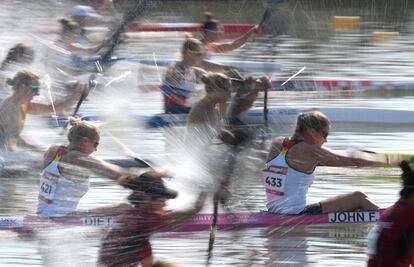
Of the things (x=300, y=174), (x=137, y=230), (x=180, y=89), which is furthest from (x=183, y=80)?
(x=137, y=230)

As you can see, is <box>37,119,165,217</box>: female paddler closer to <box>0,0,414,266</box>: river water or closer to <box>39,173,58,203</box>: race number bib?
<box>39,173,58,203</box>: race number bib

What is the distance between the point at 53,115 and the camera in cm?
980

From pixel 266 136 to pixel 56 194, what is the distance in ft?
13.5

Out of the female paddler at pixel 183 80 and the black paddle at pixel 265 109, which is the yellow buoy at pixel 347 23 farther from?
the black paddle at pixel 265 109

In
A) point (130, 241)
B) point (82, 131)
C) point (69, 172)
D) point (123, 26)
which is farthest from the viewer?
point (123, 26)

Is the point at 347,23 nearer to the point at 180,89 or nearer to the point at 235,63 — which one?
the point at 235,63

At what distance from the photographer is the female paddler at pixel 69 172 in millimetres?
6258

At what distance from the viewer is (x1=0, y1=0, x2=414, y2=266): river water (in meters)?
6.19

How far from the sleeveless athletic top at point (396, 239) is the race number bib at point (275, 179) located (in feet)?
6.84

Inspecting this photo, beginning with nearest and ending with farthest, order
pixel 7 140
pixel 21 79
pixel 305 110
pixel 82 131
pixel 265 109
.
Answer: pixel 82 131
pixel 7 140
pixel 21 79
pixel 265 109
pixel 305 110

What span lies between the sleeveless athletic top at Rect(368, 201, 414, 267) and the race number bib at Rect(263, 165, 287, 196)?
2.09 meters

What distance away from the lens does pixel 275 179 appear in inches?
263

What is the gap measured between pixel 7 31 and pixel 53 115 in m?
6.06

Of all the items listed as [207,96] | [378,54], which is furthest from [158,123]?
[378,54]
